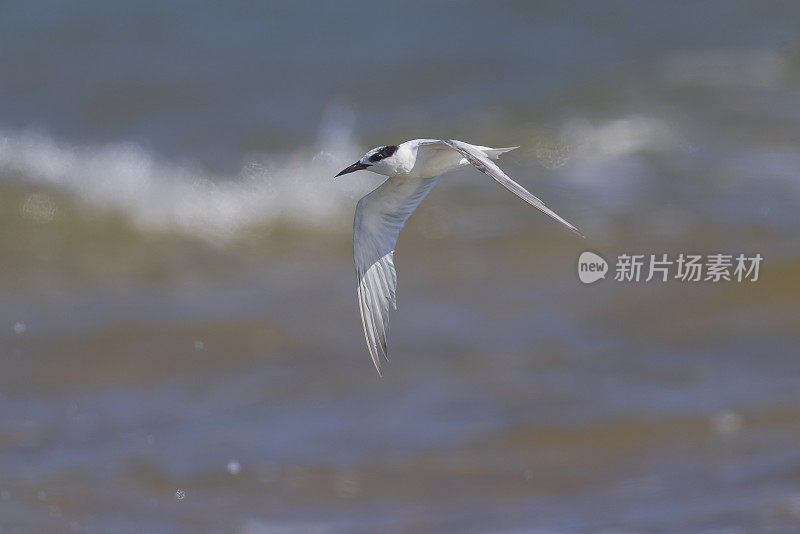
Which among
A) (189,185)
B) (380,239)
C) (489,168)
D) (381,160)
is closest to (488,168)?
(489,168)

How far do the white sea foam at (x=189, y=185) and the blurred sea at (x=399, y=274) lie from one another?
0.03 meters

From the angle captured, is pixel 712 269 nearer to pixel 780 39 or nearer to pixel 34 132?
pixel 780 39

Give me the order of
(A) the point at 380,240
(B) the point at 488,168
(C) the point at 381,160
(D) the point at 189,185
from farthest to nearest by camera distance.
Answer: (D) the point at 189,185
(A) the point at 380,240
(C) the point at 381,160
(B) the point at 488,168

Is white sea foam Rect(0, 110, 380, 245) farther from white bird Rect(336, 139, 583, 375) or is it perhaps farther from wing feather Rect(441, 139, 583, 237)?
wing feather Rect(441, 139, 583, 237)

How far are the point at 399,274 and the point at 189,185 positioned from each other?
2.26 m

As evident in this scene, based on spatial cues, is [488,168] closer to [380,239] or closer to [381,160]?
[381,160]

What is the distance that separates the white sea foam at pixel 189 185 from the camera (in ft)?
28.1

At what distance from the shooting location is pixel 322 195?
8.80 m

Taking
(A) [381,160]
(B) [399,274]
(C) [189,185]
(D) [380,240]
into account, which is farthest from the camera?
(C) [189,185]

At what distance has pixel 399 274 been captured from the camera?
300 inches

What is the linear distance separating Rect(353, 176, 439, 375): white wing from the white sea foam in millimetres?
4009

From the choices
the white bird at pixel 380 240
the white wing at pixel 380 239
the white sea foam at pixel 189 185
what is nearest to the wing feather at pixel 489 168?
the white bird at pixel 380 240

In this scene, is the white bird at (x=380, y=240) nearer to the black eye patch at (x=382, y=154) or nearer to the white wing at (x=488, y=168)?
the black eye patch at (x=382, y=154)

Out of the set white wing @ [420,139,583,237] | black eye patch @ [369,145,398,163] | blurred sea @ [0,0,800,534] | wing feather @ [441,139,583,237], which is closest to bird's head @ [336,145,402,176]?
black eye patch @ [369,145,398,163]
